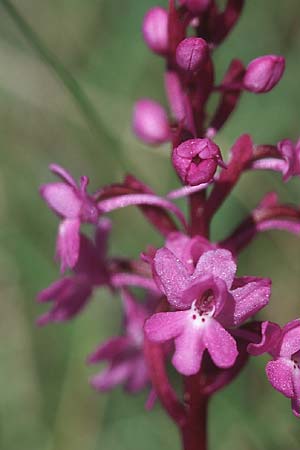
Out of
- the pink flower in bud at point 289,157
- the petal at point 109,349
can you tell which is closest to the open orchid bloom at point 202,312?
the pink flower in bud at point 289,157

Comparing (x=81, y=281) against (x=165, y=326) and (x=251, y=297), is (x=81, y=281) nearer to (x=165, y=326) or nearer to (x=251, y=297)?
(x=165, y=326)

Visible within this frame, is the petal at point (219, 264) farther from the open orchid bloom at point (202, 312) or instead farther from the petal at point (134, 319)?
the petal at point (134, 319)

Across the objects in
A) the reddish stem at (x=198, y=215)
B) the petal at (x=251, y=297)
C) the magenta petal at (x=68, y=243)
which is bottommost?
the petal at (x=251, y=297)

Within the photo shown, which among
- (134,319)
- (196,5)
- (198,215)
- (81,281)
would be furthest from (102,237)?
(196,5)

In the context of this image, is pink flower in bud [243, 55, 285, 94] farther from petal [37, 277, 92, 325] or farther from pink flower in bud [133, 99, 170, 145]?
petal [37, 277, 92, 325]

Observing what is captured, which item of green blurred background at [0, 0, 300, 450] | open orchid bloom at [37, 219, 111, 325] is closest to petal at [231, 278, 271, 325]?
open orchid bloom at [37, 219, 111, 325]

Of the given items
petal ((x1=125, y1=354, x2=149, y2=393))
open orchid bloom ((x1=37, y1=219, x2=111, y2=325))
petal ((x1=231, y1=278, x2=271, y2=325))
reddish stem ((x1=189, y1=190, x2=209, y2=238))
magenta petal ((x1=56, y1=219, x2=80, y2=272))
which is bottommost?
petal ((x1=125, y1=354, x2=149, y2=393))
